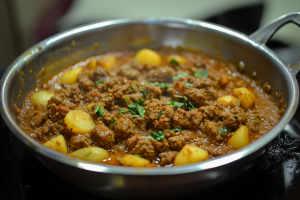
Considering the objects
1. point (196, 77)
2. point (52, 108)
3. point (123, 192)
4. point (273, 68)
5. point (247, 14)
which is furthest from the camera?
point (247, 14)

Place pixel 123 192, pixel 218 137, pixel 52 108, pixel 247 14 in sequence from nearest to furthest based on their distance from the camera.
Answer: pixel 123 192 < pixel 218 137 < pixel 52 108 < pixel 247 14

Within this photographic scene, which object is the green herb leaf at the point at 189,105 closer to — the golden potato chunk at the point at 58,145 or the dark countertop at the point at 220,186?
the dark countertop at the point at 220,186

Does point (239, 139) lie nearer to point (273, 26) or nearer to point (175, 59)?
point (273, 26)

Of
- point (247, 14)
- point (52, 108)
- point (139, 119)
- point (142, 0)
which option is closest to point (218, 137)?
point (139, 119)

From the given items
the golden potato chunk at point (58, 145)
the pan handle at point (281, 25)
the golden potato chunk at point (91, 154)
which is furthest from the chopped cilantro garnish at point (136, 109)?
the pan handle at point (281, 25)

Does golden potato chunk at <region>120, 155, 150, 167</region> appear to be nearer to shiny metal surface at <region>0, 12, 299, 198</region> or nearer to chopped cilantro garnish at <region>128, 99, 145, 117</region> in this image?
shiny metal surface at <region>0, 12, 299, 198</region>

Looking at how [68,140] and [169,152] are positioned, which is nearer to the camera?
[169,152]

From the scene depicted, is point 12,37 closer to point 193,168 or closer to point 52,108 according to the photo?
point 52,108

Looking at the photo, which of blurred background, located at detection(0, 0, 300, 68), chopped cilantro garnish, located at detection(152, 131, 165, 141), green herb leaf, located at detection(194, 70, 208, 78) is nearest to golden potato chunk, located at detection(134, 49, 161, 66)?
green herb leaf, located at detection(194, 70, 208, 78)
